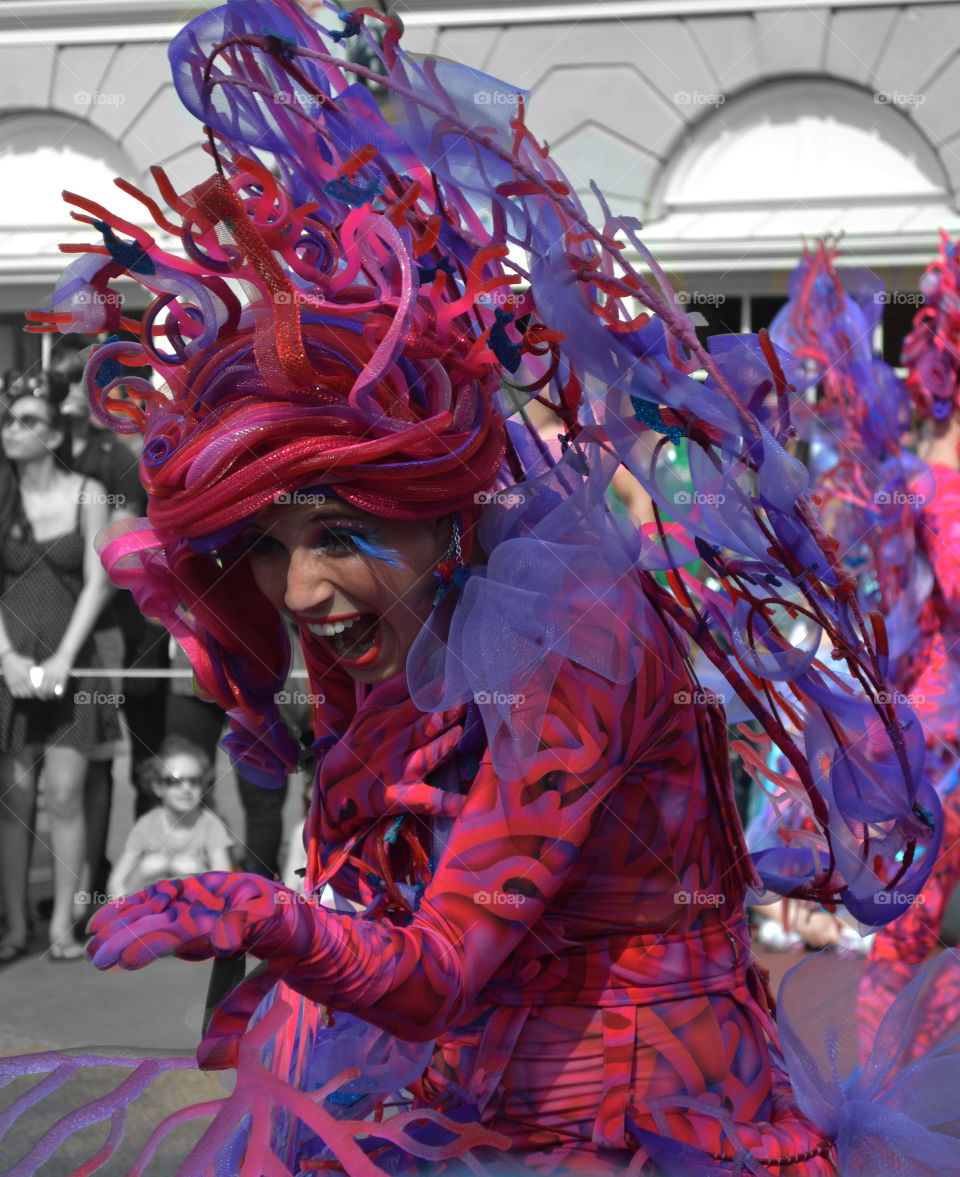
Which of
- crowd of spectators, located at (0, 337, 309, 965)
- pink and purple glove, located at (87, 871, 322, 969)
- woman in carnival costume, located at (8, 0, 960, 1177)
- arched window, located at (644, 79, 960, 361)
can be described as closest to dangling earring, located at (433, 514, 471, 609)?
woman in carnival costume, located at (8, 0, 960, 1177)

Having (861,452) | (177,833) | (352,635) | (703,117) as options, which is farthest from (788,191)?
(352,635)

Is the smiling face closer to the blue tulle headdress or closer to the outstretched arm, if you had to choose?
the blue tulle headdress

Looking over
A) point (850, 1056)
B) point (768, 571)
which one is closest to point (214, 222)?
point (768, 571)

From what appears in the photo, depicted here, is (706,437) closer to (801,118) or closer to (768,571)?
(768,571)

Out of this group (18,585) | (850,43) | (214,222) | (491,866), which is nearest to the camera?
(491,866)

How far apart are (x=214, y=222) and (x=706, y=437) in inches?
19.3

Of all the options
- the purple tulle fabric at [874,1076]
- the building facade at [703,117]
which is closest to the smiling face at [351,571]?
the purple tulle fabric at [874,1076]

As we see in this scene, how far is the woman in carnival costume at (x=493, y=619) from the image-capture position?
3.90ft

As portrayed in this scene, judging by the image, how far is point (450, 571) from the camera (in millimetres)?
1323

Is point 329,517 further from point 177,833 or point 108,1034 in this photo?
point 177,833

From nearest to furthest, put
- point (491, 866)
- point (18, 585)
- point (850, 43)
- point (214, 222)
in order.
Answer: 1. point (491, 866)
2. point (214, 222)
3. point (18, 585)
4. point (850, 43)

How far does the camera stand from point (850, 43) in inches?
311

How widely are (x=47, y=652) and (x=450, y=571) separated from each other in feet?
10.9

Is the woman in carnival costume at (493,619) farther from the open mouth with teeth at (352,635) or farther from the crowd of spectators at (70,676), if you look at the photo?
the crowd of spectators at (70,676)
